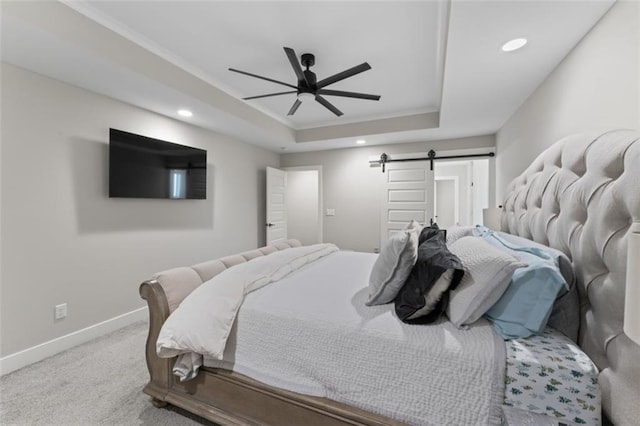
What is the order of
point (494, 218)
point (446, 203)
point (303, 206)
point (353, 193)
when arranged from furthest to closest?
point (446, 203)
point (303, 206)
point (353, 193)
point (494, 218)

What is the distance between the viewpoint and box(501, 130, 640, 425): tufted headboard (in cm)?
Answer: 81

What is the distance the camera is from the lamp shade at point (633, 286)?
0.55 meters

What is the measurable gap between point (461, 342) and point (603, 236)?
62cm

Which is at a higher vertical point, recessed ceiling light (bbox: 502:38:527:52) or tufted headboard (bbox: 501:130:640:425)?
recessed ceiling light (bbox: 502:38:527:52)

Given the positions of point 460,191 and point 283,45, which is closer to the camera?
point 283,45

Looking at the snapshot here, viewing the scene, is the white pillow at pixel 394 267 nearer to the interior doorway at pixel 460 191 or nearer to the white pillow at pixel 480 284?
the white pillow at pixel 480 284

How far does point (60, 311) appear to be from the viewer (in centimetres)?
226

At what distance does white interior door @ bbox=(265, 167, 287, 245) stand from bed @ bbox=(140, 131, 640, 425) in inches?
119

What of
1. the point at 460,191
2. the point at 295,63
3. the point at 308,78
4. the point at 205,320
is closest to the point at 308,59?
the point at 308,78

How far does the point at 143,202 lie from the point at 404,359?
302 cm

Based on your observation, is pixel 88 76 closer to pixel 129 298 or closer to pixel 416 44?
pixel 129 298

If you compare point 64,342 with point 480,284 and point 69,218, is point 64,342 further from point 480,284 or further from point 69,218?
point 480,284

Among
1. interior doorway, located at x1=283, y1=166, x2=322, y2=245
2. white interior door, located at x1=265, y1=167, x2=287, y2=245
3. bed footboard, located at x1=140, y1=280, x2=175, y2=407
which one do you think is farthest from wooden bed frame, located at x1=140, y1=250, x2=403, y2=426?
interior doorway, located at x1=283, y1=166, x2=322, y2=245

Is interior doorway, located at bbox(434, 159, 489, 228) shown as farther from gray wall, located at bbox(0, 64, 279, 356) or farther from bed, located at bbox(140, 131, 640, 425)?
gray wall, located at bbox(0, 64, 279, 356)
